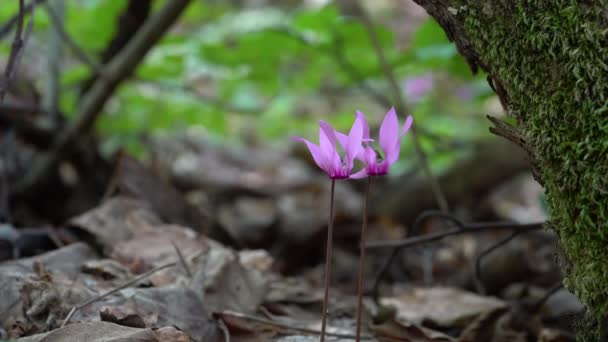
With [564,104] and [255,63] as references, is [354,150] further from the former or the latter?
[255,63]

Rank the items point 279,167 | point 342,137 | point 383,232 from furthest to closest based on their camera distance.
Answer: point 279,167, point 383,232, point 342,137

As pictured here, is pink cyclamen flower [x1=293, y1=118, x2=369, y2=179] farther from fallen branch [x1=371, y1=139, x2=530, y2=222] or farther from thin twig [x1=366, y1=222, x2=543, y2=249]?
fallen branch [x1=371, y1=139, x2=530, y2=222]

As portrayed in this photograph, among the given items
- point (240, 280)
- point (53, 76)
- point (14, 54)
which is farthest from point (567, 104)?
point (53, 76)

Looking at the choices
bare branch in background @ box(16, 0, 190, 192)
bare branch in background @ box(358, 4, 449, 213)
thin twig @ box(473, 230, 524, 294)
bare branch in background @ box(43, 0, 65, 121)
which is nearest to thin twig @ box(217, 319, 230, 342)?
thin twig @ box(473, 230, 524, 294)

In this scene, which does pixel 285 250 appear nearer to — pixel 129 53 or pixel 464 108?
pixel 129 53

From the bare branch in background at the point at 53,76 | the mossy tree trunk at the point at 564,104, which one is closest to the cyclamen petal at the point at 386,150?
the mossy tree trunk at the point at 564,104

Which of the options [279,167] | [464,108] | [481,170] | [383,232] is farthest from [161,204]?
[464,108]

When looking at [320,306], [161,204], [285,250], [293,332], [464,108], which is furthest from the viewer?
[464,108]

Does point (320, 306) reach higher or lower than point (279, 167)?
lower
